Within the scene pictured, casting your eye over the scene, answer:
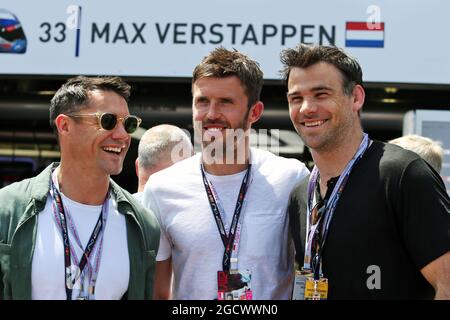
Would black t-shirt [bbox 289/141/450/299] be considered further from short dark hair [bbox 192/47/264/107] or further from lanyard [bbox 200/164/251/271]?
short dark hair [bbox 192/47/264/107]

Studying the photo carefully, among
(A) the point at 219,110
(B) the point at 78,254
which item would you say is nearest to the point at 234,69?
(A) the point at 219,110

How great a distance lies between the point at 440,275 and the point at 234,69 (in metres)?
1.08

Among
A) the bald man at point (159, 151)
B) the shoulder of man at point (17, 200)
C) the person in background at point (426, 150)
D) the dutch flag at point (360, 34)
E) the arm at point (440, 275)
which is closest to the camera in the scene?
the arm at point (440, 275)

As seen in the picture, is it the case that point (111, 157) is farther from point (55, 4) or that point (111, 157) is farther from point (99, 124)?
point (55, 4)

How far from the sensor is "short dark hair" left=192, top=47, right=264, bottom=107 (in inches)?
101

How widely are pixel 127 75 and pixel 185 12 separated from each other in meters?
0.60

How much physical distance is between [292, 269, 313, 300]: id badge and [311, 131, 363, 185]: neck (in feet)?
1.05

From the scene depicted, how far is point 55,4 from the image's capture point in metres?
4.63

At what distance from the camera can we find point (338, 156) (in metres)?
2.40

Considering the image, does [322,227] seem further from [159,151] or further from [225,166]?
[159,151]

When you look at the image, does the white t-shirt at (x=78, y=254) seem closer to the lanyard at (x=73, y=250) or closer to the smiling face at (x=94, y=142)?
the lanyard at (x=73, y=250)

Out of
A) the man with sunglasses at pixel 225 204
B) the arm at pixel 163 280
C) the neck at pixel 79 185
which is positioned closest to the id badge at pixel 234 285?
the man with sunglasses at pixel 225 204

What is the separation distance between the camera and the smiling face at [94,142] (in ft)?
7.82
